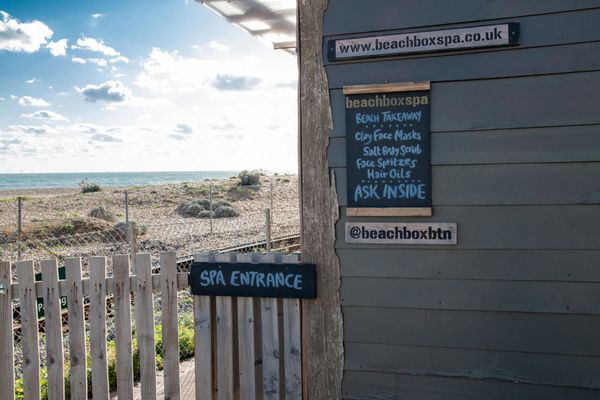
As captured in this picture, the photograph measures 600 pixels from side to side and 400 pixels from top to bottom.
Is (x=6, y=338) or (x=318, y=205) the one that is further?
(x=6, y=338)

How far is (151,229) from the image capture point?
18625mm

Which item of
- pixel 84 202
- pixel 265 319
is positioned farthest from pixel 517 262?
pixel 84 202

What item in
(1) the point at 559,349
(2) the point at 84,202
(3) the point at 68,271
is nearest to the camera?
(1) the point at 559,349

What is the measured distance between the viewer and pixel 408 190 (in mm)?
3154

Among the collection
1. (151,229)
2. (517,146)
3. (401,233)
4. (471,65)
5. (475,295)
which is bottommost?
(151,229)

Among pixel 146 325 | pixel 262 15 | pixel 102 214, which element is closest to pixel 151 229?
pixel 102 214

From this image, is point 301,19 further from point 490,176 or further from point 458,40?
point 490,176

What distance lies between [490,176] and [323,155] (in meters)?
0.93

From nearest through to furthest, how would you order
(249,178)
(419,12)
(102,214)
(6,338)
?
(419,12) < (6,338) < (102,214) < (249,178)

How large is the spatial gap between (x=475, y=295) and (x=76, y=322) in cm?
241

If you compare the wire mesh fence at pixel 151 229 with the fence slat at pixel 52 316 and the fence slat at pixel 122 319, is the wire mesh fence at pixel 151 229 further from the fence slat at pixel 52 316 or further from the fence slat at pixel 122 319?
the fence slat at pixel 122 319

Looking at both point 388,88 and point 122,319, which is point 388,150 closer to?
point 388,88

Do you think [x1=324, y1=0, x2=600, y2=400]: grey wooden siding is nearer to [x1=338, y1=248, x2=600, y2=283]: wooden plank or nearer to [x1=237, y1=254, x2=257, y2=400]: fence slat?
[x1=338, y1=248, x2=600, y2=283]: wooden plank

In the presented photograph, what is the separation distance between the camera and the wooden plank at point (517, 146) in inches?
116
